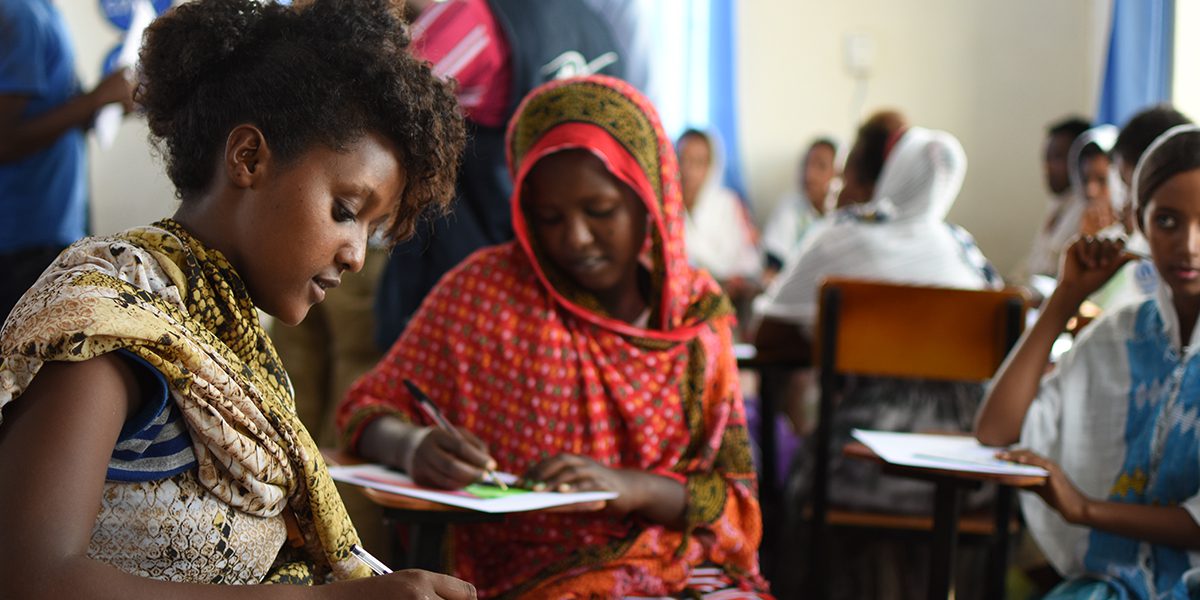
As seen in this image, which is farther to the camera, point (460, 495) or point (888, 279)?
point (888, 279)

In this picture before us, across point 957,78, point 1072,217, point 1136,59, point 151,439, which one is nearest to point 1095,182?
point 1072,217

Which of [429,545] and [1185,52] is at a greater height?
[1185,52]

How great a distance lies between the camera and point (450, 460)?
164 cm

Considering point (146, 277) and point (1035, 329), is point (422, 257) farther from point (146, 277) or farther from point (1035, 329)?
point (146, 277)

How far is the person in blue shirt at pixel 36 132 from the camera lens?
2836mm

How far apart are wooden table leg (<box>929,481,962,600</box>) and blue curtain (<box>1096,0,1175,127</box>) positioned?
148 inches

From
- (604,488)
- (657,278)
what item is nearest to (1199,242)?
(657,278)

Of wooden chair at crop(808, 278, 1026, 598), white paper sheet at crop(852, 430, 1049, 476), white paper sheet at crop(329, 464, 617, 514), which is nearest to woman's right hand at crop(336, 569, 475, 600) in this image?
white paper sheet at crop(329, 464, 617, 514)

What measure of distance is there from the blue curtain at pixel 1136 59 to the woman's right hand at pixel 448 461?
4.36 meters

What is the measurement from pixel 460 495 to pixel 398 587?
1.98 feet

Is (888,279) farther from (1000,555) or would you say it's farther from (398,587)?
(398,587)

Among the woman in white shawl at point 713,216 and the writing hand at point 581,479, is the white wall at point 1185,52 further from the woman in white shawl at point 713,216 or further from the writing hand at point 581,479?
the writing hand at point 581,479

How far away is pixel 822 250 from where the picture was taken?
10.9 ft

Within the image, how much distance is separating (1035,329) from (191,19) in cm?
152
